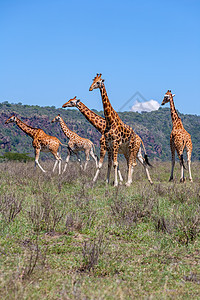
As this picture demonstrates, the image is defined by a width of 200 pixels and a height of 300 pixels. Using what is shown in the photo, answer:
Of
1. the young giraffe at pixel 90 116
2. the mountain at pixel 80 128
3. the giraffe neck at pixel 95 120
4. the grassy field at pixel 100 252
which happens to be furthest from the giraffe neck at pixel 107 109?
the mountain at pixel 80 128

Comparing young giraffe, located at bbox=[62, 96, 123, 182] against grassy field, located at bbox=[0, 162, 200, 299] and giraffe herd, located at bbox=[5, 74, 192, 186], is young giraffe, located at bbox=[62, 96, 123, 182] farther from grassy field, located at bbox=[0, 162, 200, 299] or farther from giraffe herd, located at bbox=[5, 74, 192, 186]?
grassy field, located at bbox=[0, 162, 200, 299]

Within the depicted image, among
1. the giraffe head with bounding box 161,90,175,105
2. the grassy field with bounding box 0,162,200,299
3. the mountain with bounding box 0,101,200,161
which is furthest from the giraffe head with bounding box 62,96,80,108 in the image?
the mountain with bounding box 0,101,200,161

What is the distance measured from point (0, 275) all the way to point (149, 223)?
322cm

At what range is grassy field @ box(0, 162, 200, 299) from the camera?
3707mm

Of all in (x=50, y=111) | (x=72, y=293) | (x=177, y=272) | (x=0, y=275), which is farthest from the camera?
(x=50, y=111)

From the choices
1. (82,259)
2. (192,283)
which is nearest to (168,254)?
(192,283)

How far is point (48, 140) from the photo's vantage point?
1491cm

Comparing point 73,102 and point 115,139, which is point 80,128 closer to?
point 73,102

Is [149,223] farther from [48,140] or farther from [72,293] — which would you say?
[48,140]

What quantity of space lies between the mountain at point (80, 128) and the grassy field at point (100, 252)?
147ft

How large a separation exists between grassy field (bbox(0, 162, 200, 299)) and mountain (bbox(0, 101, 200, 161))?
147ft

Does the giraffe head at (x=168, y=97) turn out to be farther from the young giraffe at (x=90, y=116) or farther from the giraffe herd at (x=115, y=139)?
the young giraffe at (x=90, y=116)

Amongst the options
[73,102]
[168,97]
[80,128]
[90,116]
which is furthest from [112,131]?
[80,128]

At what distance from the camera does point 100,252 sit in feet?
15.4
